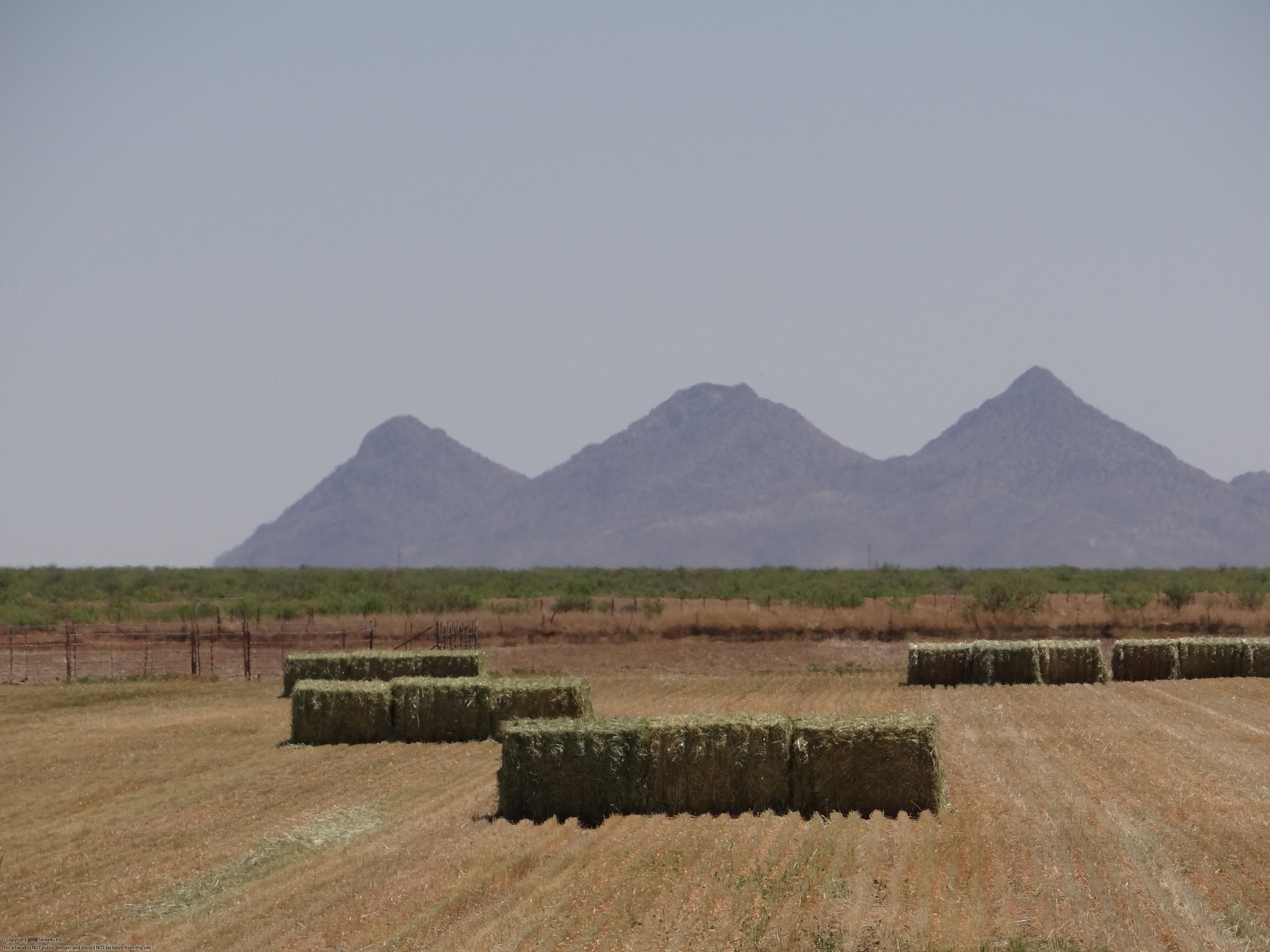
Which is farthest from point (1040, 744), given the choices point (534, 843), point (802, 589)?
point (802, 589)

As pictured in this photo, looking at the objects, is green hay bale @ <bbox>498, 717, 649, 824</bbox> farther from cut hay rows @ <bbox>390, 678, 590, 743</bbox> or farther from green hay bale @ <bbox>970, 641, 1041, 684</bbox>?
green hay bale @ <bbox>970, 641, 1041, 684</bbox>

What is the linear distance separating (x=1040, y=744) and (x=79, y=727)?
22.0 metres

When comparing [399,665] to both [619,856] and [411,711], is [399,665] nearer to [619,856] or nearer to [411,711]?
[411,711]

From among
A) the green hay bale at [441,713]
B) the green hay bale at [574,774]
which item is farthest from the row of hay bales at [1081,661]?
the green hay bale at [574,774]

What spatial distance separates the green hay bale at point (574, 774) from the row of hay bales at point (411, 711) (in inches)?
A: 346

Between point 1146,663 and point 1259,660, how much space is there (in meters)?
3.27

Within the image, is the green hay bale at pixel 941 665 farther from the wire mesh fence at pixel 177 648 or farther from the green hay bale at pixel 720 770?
the green hay bale at pixel 720 770

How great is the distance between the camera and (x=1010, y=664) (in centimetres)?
3975

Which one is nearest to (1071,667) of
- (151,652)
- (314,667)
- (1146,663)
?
(1146,663)

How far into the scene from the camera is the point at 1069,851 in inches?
663

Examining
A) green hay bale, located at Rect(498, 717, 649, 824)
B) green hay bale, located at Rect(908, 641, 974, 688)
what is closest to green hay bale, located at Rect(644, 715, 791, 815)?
green hay bale, located at Rect(498, 717, 649, 824)

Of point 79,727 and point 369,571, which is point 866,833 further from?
point 369,571

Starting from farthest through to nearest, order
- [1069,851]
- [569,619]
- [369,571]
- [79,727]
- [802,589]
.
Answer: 1. [369,571]
2. [802,589]
3. [569,619]
4. [79,727]
5. [1069,851]

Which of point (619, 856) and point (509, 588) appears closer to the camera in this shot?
point (619, 856)
